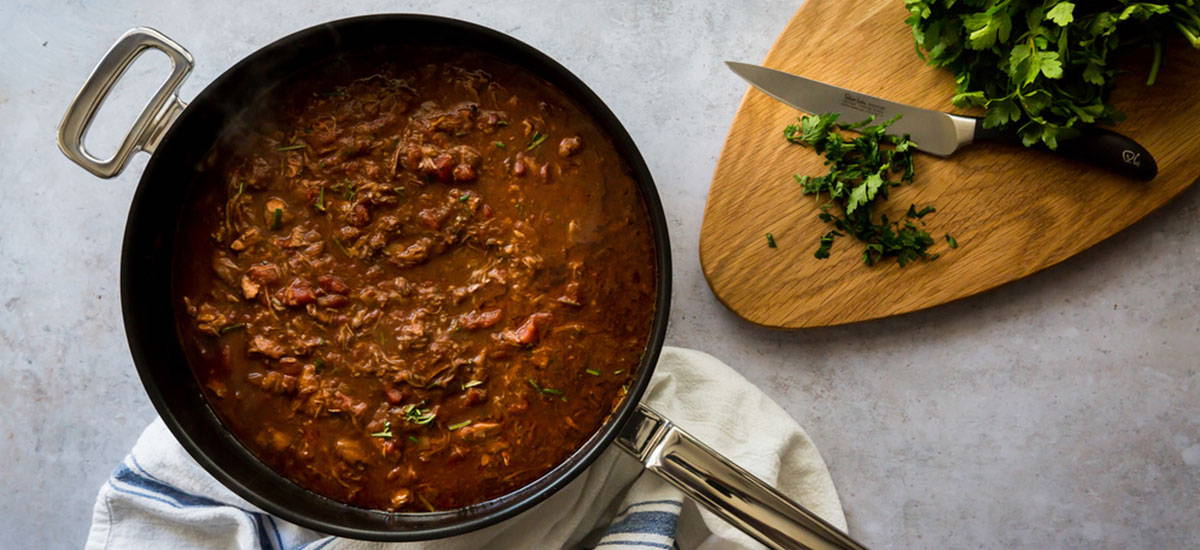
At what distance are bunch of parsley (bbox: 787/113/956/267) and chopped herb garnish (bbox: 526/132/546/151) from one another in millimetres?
782

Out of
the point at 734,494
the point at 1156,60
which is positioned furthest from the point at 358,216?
the point at 1156,60

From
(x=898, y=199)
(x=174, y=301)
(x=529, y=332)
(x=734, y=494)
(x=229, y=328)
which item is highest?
(x=174, y=301)

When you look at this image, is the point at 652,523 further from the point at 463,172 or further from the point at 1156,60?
the point at 1156,60

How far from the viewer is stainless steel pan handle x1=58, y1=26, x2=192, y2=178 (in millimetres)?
2181

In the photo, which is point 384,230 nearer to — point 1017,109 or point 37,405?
point 37,405

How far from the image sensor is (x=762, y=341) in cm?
272

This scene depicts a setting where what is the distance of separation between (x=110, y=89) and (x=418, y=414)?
3.77 feet

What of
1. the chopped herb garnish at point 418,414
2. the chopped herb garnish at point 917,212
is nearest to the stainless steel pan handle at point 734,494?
the chopped herb garnish at point 418,414

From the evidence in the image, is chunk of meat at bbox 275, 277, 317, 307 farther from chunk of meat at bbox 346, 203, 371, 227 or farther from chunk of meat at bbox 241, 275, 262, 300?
chunk of meat at bbox 346, 203, 371, 227

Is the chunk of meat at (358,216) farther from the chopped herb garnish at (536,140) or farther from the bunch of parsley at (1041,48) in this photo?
the bunch of parsley at (1041,48)

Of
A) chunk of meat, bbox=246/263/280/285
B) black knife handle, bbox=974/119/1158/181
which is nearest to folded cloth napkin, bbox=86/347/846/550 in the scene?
chunk of meat, bbox=246/263/280/285

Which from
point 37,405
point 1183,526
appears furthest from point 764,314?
point 37,405

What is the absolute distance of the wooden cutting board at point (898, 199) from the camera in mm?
2623

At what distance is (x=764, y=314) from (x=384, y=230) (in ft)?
3.79
